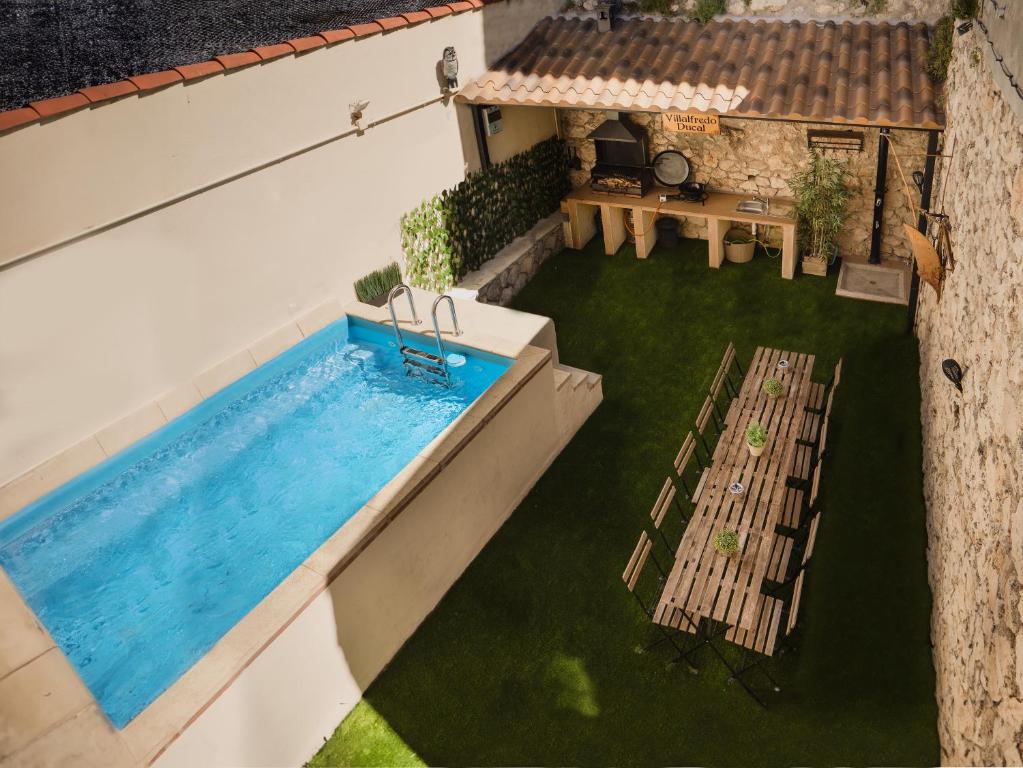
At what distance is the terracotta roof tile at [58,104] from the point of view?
6.12 m

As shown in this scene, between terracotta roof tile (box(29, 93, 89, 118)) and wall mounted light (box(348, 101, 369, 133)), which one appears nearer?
terracotta roof tile (box(29, 93, 89, 118))

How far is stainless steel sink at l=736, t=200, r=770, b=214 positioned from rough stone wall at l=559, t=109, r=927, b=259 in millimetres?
337

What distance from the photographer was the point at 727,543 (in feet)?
18.8

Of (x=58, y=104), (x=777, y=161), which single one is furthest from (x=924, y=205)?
(x=58, y=104)

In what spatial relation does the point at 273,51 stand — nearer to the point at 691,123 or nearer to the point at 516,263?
the point at 516,263

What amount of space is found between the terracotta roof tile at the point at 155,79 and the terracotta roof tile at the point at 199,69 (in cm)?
7

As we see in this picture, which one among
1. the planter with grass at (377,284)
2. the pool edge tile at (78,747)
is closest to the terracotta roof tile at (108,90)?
the planter with grass at (377,284)

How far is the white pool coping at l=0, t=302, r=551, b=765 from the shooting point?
2.62 metres

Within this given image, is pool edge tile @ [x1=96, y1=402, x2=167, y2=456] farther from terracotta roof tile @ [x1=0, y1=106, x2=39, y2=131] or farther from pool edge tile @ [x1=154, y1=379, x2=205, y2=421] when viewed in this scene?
terracotta roof tile @ [x1=0, y1=106, x2=39, y2=131]

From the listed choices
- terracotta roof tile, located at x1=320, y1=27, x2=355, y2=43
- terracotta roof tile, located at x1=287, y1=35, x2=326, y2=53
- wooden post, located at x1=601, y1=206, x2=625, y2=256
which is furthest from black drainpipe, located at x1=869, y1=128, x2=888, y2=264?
terracotta roof tile, located at x1=287, y1=35, x2=326, y2=53

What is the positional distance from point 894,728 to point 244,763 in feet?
15.1

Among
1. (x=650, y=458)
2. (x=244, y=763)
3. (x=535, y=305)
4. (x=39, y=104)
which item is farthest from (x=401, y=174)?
(x=244, y=763)

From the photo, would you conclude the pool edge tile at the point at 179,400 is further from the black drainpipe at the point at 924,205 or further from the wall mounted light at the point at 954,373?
the black drainpipe at the point at 924,205

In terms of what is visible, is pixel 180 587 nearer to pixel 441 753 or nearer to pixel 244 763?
pixel 244 763
